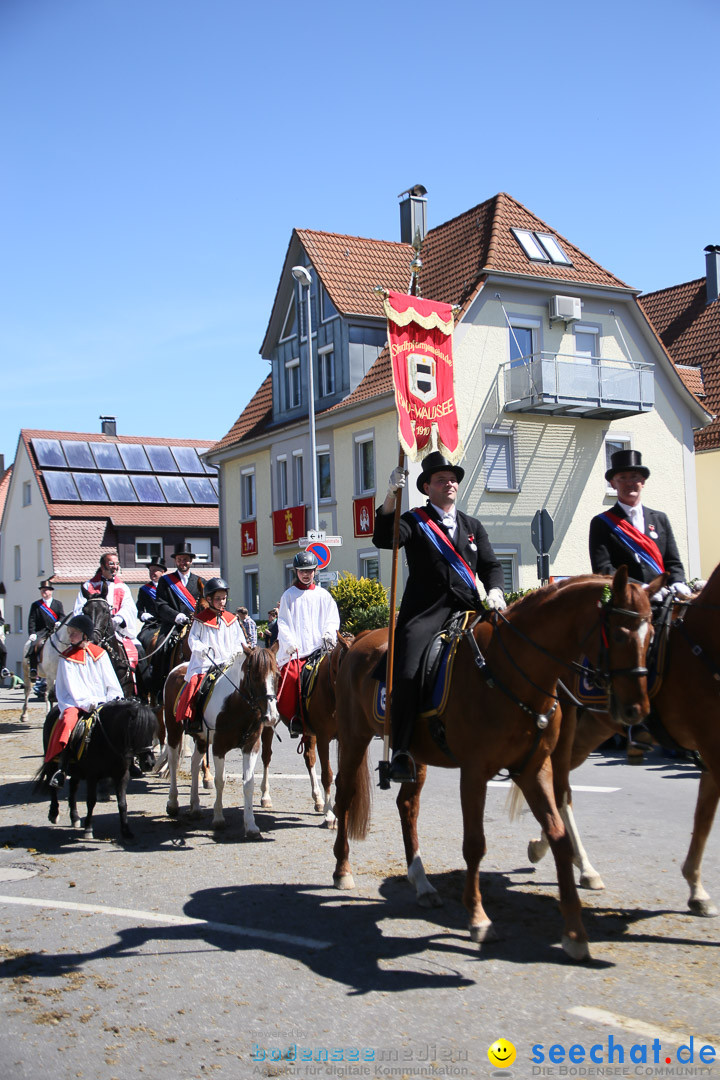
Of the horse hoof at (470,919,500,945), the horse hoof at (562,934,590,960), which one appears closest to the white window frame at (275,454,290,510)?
the horse hoof at (470,919,500,945)

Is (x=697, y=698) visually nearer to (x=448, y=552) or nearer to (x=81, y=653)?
(x=448, y=552)

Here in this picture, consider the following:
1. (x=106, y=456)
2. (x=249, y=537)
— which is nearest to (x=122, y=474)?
(x=106, y=456)

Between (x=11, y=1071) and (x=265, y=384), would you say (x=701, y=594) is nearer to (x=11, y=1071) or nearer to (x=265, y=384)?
(x=11, y=1071)

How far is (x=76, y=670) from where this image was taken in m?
9.85

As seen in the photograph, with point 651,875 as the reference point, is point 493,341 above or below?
above

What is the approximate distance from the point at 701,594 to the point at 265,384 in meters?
35.5

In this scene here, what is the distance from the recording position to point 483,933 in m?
5.69

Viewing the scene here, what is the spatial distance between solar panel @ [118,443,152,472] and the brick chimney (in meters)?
31.4

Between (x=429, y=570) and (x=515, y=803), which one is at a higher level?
(x=429, y=570)

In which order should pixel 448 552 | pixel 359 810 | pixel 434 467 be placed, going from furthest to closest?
pixel 359 810
pixel 434 467
pixel 448 552

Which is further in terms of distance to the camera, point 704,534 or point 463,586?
point 704,534

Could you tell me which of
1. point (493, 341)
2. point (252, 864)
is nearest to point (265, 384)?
point (493, 341)

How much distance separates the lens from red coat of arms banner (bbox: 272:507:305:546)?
114 feet

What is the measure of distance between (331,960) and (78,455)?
5326 centimetres
